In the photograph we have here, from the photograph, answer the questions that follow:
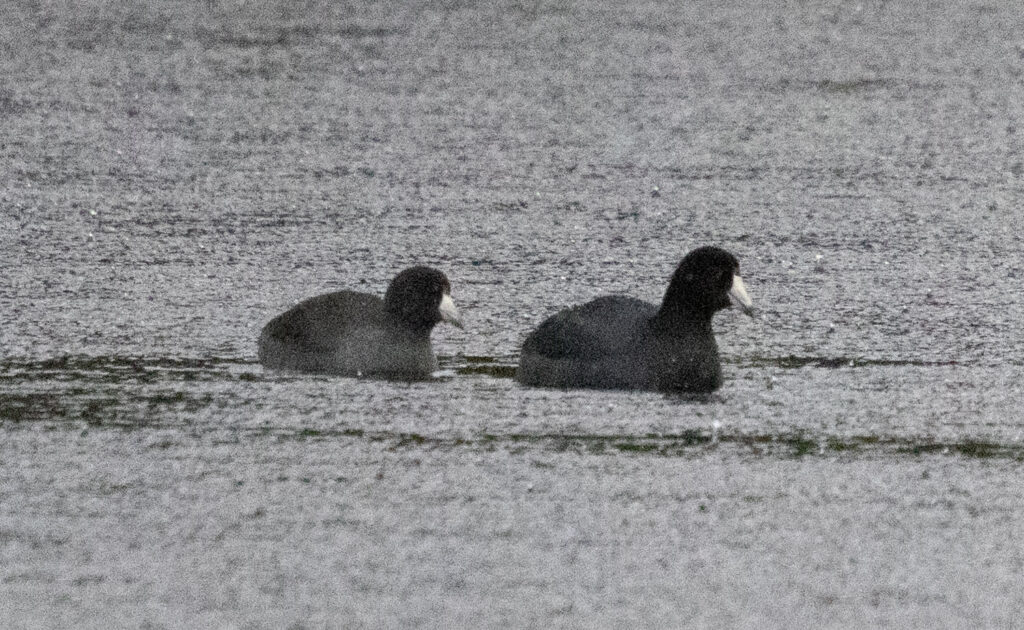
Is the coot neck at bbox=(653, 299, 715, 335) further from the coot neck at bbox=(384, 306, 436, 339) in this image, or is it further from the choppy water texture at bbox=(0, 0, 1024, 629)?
the coot neck at bbox=(384, 306, 436, 339)

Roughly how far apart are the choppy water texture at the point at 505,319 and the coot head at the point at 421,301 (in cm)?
23

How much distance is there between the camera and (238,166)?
42.2ft

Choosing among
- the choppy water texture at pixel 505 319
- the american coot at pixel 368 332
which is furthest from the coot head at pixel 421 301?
the choppy water texture at pixel 505 319

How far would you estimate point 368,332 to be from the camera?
8.53 m

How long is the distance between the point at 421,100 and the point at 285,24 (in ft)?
13.4

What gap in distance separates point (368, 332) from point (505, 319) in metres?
0.93

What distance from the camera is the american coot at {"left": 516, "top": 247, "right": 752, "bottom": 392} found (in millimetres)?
8148

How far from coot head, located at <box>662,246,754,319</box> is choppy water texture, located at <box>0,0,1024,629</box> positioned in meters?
0.31

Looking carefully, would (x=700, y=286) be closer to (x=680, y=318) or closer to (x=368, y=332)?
(x=680, y=318)

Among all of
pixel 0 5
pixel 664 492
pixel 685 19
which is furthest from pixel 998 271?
pixel 0 5

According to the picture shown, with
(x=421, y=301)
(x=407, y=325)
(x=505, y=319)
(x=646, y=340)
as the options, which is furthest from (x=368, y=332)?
(x=646, y=340)

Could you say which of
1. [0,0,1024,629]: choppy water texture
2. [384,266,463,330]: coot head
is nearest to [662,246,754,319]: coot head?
[0,0,1024,629]: choppy water texture

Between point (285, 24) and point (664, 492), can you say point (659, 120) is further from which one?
point (664, 492)

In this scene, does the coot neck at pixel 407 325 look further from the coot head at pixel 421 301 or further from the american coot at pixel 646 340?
the american coot at pixel 646 340
